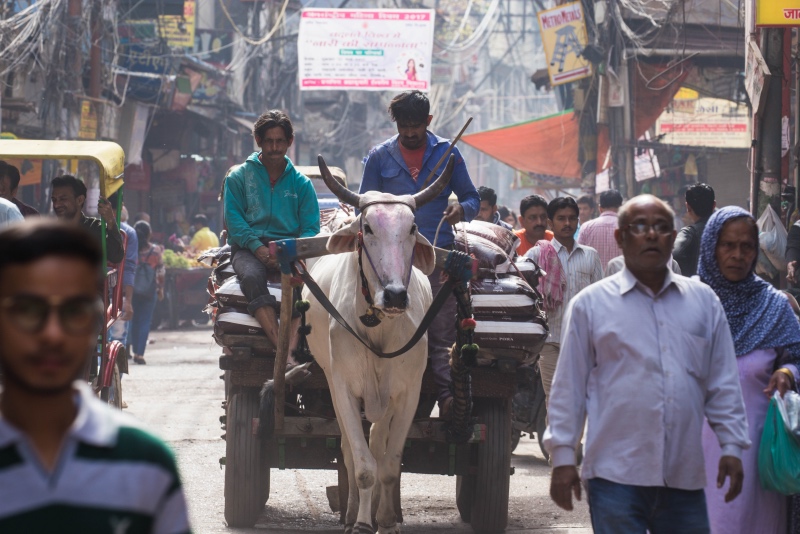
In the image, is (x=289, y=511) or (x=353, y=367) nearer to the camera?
(x=353, y=367)

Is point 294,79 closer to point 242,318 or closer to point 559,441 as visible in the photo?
point 242,318

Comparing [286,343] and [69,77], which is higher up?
[69,77]

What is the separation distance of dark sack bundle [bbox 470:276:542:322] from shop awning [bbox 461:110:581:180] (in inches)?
714

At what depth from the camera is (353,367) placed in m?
6.16

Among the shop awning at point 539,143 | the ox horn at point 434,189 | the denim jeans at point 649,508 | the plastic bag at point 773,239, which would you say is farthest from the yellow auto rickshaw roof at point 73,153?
the shop awning at point 539,143

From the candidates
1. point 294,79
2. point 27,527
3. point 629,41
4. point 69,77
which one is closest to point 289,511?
point 27,527

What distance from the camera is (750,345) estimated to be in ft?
14.8

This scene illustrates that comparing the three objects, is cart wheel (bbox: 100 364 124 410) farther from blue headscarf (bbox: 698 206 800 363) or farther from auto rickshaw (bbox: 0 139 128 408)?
blue headscarf (bbox: 698 206 800 363)

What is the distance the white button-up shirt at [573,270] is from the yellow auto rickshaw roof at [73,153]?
303cm

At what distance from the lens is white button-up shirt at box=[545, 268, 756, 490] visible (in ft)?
12.5

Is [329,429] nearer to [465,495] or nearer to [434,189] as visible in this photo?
[465,495]

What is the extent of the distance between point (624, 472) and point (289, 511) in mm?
3960

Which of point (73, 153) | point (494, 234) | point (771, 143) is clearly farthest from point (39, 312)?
point (771, 143)

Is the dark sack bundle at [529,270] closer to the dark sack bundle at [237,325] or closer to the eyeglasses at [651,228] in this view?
the dark sack bundle at [237,325]
